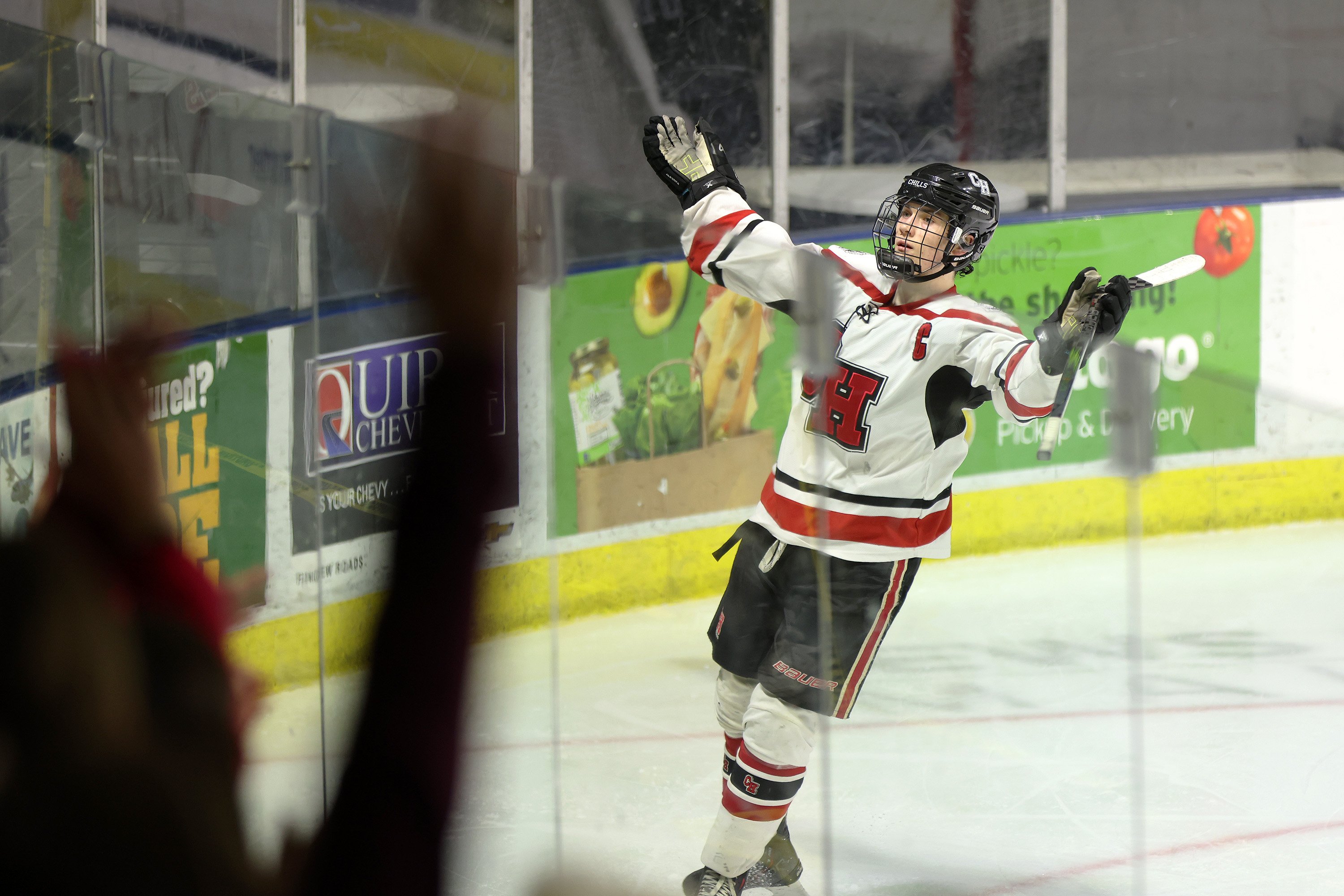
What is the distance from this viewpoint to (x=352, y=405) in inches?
72.6

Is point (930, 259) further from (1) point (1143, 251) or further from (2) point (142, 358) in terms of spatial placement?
(1) point (1143, 251)

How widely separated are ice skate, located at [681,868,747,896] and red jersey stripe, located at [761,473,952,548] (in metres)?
0.51

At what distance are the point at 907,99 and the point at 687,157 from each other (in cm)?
313

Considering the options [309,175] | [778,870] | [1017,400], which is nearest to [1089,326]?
[1017,400]

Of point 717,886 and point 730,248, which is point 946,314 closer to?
point 730,248

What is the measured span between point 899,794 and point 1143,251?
3199mm

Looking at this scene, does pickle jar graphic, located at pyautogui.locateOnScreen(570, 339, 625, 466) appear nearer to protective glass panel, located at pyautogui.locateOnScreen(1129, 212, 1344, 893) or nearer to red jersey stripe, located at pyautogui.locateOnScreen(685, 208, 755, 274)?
red jersey stripe, located at pyautogui.locateOnScreen(685, 208, 755, 274)

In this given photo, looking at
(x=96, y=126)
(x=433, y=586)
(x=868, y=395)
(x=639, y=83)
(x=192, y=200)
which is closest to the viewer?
(x=433, y=586)

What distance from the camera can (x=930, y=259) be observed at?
70.8 inches

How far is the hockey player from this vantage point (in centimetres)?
173

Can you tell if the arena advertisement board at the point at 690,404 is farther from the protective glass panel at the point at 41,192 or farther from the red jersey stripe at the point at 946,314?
the protective glass panel at the point at 41,192

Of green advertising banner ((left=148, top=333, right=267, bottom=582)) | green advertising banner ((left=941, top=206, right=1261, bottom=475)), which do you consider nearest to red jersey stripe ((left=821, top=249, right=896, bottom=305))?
green advertising banner ((left=148, top=333, right=267, bottom=582))

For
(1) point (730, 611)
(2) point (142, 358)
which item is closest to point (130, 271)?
(1) point (730, 611)

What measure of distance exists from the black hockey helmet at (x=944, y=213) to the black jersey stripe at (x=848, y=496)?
0.96ft
